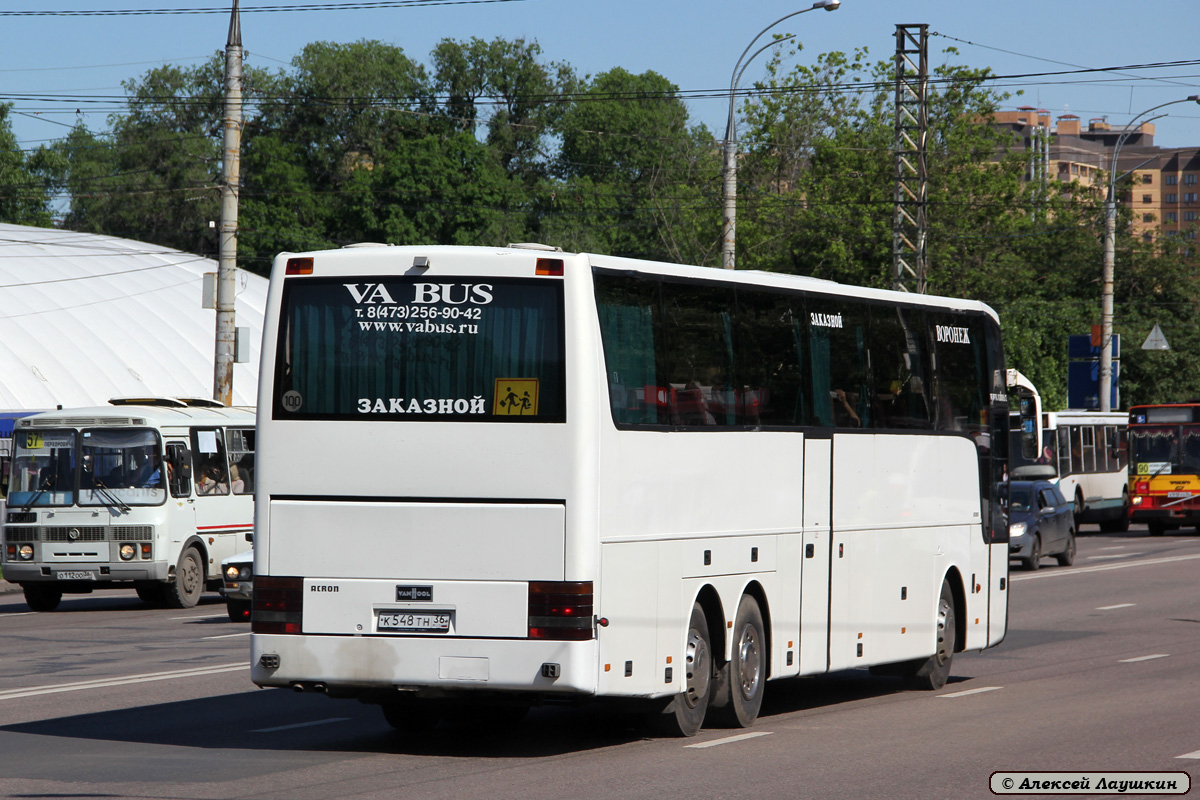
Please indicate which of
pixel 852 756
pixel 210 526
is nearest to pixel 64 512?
pixel 210 526

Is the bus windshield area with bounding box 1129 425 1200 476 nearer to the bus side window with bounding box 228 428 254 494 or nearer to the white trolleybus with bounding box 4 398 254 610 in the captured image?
the bus side window with bounding box 228 428 254 494

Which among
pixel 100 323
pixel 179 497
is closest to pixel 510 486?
pixel 179 497

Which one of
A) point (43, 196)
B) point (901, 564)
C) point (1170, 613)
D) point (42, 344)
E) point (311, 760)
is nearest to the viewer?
point (311, 760)

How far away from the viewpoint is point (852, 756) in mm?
10500

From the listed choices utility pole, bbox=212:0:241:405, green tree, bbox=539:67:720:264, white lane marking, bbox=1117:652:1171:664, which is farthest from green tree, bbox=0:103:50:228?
white lane marking, bbox=1117:652:1171:664

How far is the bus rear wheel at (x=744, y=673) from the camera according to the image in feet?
38.3

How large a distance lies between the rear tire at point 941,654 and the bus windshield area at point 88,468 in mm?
12425

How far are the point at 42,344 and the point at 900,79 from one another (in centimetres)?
2641

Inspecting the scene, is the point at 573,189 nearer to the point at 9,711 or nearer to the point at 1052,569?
the point at 1052,569

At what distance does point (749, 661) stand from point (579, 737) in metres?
1.32

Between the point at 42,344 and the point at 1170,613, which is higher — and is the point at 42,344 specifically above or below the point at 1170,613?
above

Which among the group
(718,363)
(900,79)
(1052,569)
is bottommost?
(1052,569)

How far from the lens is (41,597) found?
24.3m

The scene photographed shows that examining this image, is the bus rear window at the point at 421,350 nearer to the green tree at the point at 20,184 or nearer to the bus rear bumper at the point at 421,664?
the bus rear bumper at the point at 421,664
